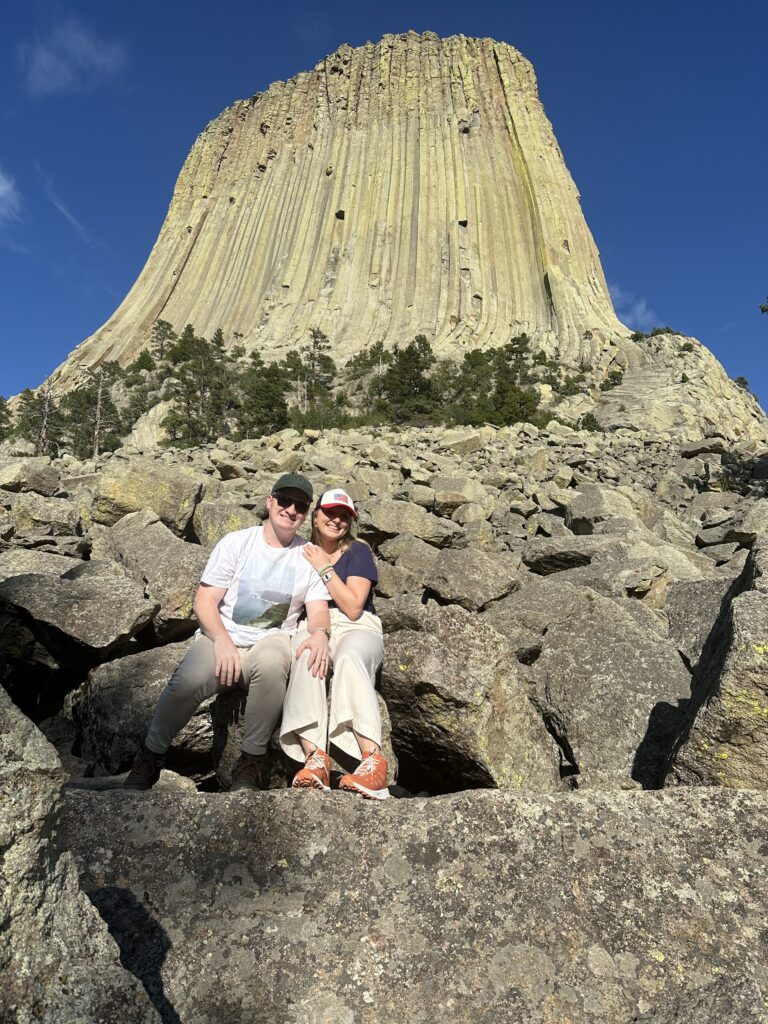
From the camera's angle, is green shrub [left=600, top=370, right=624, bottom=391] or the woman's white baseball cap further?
green shrub [left=600, top=370, right=624, bottom=391]

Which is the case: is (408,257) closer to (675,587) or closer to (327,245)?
(327,245)

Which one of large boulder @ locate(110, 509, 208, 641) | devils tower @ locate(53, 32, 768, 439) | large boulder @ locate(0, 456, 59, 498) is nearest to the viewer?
large boulder @ locate(110, 509, 208, 641)

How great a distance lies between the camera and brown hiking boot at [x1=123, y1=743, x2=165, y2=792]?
3.18 meters

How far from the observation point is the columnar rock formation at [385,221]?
50.6 metres

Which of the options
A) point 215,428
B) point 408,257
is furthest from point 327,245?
point 215,428

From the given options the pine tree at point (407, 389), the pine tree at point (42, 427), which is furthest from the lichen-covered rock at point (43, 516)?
the pine tree at point (407, 389)

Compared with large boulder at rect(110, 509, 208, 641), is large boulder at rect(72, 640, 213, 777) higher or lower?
lower

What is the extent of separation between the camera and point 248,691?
331 cm

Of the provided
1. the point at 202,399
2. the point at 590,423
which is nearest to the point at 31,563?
the point at 590,423

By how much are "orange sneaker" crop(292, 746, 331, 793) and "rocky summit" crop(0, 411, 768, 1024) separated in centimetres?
25

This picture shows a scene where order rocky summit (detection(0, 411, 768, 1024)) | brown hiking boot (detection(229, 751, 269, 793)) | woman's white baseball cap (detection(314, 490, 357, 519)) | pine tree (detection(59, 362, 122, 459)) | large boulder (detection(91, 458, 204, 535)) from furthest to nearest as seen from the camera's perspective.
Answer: pine tree (detection(59, 362, 122, 459))
large boulder (detection(91, 458, 204, 535))
woman's white baseball cap (detection(314, 490, 357, 519))
brown hiking boot (detection(229, 751, 269, 793))
rocky summit (detection(0, 411, 768, 1024))

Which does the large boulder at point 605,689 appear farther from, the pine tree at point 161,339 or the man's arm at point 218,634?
the pine tree at point 161,339

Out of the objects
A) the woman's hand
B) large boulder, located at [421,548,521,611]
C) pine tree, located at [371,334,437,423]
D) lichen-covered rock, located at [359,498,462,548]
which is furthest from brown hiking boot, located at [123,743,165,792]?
pine tree, located at [371,334,437,423]

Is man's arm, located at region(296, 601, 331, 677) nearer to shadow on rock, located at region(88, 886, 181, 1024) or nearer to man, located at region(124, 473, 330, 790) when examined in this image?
man, located at region(124, 473, 330, 790)
